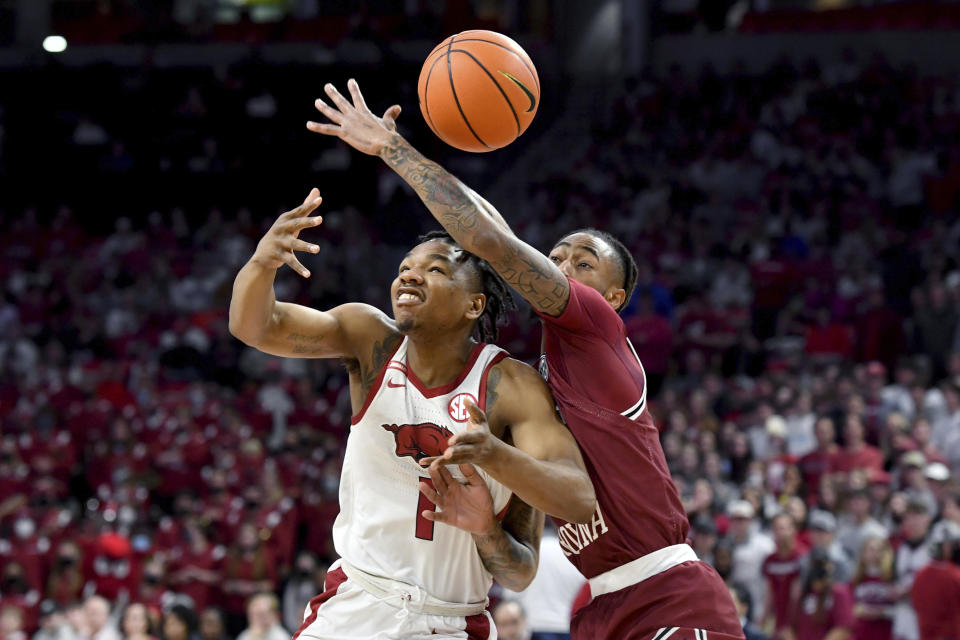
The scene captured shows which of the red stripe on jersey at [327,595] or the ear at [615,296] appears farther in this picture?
the ear at [615,296]

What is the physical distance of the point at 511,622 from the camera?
6535 millimetres

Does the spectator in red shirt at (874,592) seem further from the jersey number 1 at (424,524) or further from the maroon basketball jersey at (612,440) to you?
the jersey number 1 at (424,524)

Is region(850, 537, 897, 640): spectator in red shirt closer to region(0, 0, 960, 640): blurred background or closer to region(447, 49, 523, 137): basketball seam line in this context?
region(0, 0, 960, 640): blurred background

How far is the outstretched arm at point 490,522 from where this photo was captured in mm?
3404

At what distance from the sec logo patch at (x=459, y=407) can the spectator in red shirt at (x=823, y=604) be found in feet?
14.9

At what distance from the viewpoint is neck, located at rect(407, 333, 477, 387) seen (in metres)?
3.85

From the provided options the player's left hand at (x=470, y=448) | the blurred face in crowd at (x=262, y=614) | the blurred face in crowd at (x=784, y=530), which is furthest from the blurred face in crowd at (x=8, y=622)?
the player's left hand at (x=470, y=448)

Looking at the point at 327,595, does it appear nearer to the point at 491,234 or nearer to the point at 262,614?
the point at 491,234

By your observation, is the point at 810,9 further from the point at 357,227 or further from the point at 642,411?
the point at 642,411

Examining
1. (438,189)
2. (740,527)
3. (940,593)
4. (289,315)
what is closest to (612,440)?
(438,189)

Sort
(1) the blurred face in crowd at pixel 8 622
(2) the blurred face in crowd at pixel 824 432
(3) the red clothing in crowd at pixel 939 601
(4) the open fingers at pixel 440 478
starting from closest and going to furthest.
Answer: (4) the open fingers at pixel 440 478, (3) the red clothing in crowd at pixel 939 601, (1) the blurred face in crowd at pixel 8 622, (2) the blurred face in crowd at pixel 824 432

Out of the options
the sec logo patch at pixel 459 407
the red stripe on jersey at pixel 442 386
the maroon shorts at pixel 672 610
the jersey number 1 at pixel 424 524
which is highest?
the red stripe on jersey at pixel 442 386

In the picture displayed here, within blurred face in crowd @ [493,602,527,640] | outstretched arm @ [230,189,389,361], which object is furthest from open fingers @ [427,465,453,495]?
blurred face in crowd @ [493,602,527,640]

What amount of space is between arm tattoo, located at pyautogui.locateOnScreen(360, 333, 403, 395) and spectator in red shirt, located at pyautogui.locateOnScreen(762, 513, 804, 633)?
15.3ft
